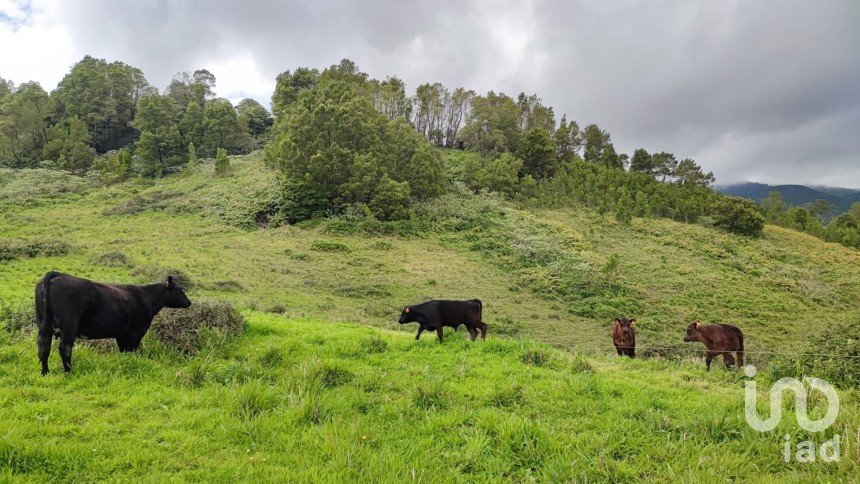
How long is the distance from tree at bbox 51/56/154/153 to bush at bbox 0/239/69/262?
61.9 m

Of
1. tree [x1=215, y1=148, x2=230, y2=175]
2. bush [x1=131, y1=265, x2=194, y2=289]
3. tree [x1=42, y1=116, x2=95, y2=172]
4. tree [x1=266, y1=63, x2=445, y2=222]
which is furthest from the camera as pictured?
tree [x1=42, y1=116, x2=95, y2=172]

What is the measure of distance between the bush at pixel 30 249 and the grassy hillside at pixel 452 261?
587 mm

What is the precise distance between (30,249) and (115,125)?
227 ft

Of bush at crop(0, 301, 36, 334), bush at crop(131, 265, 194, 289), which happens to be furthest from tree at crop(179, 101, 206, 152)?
bush at crop(0, 301, 36, 334)

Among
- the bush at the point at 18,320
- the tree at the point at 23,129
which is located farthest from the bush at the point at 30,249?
the tree at the point at 23,129

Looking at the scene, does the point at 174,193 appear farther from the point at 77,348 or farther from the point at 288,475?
the point at 288,475

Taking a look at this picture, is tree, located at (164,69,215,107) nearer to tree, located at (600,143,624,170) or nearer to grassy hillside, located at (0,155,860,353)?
grassy hillside, located at (0,155,860,353)

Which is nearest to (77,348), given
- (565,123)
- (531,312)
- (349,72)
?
(531,312)

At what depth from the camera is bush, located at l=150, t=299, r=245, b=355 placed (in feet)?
30.3

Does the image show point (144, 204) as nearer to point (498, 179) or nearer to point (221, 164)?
point (221, 164)

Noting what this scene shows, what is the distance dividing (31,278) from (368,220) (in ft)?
84.1

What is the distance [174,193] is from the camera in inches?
1962

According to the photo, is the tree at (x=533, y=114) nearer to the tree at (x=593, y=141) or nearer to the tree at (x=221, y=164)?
the tree at (x=593, y=141)

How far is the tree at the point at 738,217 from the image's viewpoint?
54294 mm
